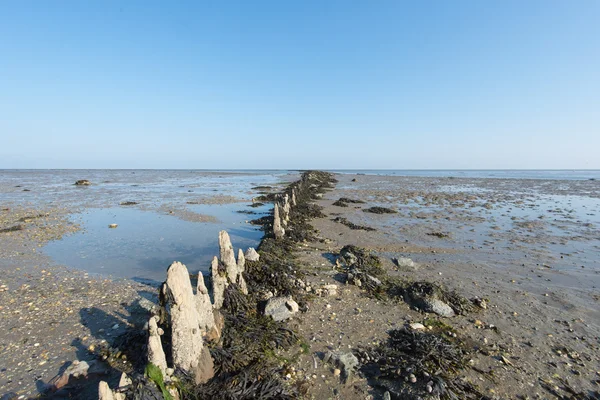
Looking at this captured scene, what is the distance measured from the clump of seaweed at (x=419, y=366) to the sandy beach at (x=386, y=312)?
11 centimetres

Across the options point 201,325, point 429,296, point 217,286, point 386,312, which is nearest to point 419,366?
point 386,312

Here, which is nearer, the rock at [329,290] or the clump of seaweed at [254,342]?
the clump of seaweed at [254,342]

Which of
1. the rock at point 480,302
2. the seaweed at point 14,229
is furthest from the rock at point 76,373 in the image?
the seaweed at point 14,229

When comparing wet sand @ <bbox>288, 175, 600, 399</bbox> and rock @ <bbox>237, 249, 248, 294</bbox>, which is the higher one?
rock @ <bbox>237, 249, 248, 294</bbox>

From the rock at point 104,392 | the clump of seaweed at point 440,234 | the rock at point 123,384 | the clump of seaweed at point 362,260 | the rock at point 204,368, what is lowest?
the clump of seaweed at point 440,234

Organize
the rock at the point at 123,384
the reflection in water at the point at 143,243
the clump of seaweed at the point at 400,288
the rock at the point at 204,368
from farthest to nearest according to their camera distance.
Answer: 1. the reflection in water at the point at 143,243
2. the clump of seaweed at the point at 400,288
3. the rock at the point at 204,368
4. the rock at the point at 123,384

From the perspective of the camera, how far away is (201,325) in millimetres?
4754

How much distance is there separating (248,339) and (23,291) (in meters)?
6.09

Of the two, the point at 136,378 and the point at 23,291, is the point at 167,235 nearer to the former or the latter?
the point at 23,291

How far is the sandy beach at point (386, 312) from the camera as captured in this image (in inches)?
179

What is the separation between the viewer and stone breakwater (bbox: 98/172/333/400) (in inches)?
141

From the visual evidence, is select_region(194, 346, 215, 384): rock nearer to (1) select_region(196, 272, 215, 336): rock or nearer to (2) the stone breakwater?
(2) the stone breakwater

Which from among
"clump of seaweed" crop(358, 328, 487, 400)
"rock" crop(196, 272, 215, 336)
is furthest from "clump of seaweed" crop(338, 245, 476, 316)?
"rock" crop(196, 272, 215, 336)

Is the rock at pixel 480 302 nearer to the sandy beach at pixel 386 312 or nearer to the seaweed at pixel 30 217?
the sandy beach at pixel 386 312
